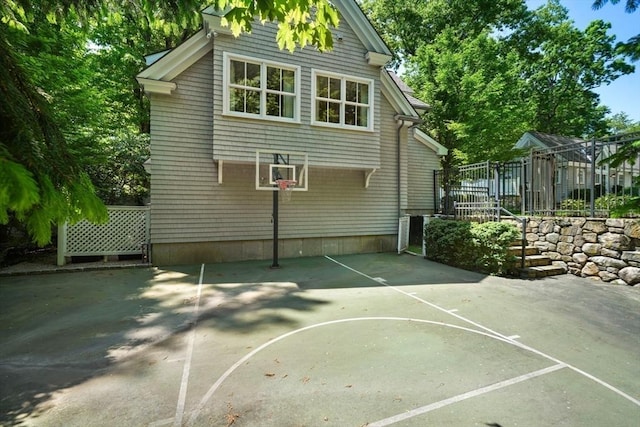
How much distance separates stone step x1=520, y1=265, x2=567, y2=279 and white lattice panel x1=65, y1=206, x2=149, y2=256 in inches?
425

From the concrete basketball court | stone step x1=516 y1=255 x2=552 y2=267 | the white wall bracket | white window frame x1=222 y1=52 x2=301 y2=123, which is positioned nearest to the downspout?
the white wall bracket

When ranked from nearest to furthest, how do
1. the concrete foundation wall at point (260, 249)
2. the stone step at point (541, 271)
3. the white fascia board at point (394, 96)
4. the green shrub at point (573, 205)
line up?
the stone step at point (541, 271)
the green shrub at point (573, 205)
the concrete foundation wall at point (260, 249)
the white fascia board at point (394, 96)

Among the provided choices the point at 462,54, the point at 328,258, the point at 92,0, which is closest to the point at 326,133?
the point at 328,258

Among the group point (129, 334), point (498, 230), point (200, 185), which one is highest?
Result: point (200, 185)

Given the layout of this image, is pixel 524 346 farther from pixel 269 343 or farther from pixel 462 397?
pixel 269 343

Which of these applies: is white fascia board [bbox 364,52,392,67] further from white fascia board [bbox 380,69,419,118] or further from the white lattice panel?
the white lattice panel

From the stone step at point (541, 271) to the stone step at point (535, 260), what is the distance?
0.11 m

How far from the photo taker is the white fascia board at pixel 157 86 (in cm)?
879

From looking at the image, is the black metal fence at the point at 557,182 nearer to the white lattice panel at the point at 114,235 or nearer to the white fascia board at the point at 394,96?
the white fascia board at the point at 394,96

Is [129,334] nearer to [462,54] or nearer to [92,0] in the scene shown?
[92,0]

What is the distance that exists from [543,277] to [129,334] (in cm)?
911

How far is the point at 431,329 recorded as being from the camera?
15.6ft

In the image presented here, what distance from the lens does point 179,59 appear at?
30.0 ft

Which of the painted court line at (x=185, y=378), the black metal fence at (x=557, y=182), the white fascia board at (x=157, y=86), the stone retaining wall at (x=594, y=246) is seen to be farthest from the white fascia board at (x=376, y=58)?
the painted court line at (x=185, y=378)
